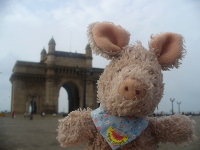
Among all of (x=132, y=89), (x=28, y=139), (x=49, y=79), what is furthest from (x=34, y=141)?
(x=49, y=79)

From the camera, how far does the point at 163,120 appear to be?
2008mm

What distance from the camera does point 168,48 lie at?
1.97 metres

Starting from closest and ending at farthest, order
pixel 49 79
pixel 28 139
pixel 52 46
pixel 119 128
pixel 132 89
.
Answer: pixel 132 89 → pixel 119 128 → pixel 28 139 → pixel 49 79 → pixel 52 46

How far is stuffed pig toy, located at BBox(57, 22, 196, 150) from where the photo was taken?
1784 millimetres

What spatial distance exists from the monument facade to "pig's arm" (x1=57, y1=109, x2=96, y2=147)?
32.7m

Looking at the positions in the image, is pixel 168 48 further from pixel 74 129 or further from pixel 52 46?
pixel 52 46

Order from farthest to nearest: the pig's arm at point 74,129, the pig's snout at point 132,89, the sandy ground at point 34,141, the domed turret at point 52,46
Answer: the domed turret at point 52,46 → the sandy ground at point 34,141 → the pig's arm at point 74,129 → the pig's snout at point 132,89

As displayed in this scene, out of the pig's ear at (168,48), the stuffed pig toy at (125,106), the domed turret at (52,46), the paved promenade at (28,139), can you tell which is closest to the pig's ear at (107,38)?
the stuffed pig toy at (125,106)

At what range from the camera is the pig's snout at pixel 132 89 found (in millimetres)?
1619

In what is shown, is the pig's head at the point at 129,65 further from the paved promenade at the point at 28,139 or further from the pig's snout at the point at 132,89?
the paved promenade at the point at 28,139

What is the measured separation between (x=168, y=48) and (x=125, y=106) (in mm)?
591

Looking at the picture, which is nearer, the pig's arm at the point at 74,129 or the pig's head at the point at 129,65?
the pig's head at the point at 129,65

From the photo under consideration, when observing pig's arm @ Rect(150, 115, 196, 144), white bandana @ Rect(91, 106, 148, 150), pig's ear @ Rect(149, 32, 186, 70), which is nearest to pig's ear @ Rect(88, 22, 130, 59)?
pig's ear @ Rect(149, 32, 186, 70)

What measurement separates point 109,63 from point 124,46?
175mm
